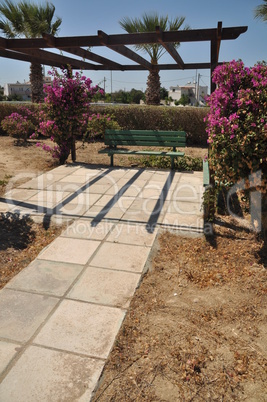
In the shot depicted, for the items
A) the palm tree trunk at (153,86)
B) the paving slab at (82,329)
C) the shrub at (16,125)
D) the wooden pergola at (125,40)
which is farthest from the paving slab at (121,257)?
the palm tree trunk at (153,86)

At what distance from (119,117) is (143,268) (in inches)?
395

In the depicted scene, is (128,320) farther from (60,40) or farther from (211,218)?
(60,40)

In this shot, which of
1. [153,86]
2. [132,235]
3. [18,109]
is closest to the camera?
[132,235]

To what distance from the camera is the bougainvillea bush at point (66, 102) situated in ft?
25.1

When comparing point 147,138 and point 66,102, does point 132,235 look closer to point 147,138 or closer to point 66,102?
point 147,138

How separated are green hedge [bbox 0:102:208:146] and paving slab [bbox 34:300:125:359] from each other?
9.85 meters

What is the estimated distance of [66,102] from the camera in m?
7.75

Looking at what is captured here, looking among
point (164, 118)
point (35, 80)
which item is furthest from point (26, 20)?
point (164, 118)

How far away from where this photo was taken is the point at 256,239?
4230 millimetres

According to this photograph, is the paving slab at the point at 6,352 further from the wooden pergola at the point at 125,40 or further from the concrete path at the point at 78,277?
the wooden pergola at the point at 125,40

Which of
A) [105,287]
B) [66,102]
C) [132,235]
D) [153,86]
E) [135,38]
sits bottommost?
[105,287]

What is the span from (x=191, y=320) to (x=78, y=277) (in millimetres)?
1279

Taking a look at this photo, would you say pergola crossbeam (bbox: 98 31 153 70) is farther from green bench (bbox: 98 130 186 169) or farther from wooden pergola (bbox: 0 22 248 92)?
green bench (bbox: 98 130 186 169)

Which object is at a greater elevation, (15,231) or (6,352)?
(15,231)
